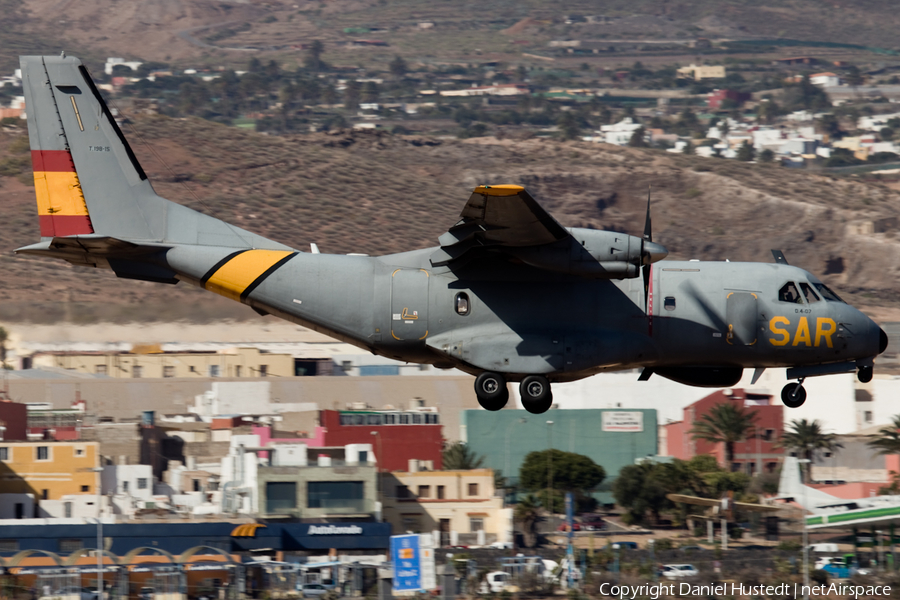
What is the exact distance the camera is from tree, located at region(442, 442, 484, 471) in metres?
65.9

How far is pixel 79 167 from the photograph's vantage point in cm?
2242

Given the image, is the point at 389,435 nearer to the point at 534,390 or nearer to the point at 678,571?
the point at 678,571

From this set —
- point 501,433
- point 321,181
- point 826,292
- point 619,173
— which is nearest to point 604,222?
point 619,173

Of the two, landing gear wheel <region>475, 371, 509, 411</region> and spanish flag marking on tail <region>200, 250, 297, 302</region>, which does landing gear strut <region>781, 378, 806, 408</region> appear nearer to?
landing gear wheel <region>475, 371, 509, 411</region>

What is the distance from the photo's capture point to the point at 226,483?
5259 centimetres

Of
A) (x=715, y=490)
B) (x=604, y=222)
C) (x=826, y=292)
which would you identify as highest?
(x=604, y=222)

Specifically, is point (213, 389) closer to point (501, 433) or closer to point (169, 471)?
point (169, 471)

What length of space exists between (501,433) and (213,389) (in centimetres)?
1817

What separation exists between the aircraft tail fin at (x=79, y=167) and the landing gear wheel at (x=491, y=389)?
6.32 meters

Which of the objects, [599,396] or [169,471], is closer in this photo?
[169,471]

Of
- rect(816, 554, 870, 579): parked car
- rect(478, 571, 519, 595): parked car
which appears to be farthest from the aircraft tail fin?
rect(816, 554, 870, 579): parked car

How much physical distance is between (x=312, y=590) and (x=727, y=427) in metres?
37.3

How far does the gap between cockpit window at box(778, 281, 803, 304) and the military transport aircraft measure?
0.03 meters

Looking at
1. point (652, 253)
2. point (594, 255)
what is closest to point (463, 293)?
point (594, 255)
